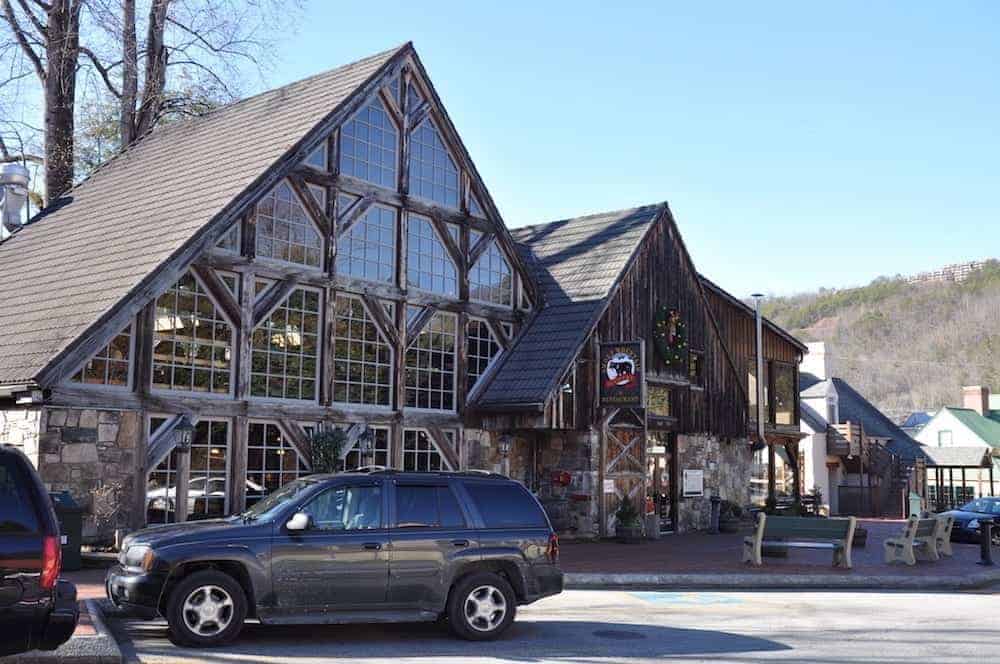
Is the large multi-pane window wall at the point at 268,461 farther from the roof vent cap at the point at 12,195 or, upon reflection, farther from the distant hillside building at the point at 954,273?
the distant hillside building at the point at 954,273

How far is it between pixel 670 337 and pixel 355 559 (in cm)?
1681

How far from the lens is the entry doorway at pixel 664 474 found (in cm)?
2622

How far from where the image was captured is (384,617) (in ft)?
34.0

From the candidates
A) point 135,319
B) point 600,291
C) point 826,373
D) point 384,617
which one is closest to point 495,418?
point 600,291

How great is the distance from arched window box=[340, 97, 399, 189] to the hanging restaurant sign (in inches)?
232

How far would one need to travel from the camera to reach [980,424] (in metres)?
54.6

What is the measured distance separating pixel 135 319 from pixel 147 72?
49.3 ft

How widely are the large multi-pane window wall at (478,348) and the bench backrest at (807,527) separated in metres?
7.35

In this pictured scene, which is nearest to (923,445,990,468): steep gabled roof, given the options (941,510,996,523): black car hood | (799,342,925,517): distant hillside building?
(799,342,925,517): distant hillside building

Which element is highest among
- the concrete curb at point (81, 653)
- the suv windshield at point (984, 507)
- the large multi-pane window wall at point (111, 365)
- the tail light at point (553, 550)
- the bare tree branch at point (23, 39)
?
the bare tree branch at point (23, 39)

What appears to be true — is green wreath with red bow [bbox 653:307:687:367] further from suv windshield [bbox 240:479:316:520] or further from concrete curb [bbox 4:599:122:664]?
concrete curb [bbox 4:599:122:664]

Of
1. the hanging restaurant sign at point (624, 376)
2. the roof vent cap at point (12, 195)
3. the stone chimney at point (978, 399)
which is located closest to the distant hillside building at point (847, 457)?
the stone chimney at point (978, 399)

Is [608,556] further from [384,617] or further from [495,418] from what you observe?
[384,617]

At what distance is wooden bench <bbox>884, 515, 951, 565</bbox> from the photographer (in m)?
19.1
